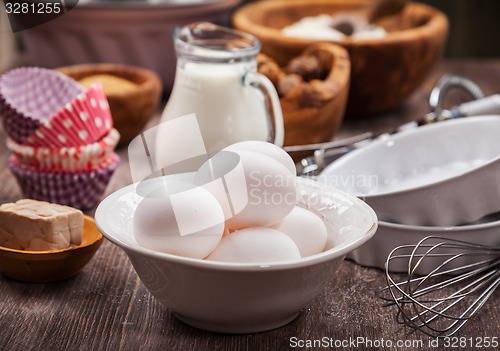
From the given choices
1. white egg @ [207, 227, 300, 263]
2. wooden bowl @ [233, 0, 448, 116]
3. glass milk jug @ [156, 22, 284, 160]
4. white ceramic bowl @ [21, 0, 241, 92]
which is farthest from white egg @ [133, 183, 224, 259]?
white ceramic bowl @ [21, 0, 241, 92]

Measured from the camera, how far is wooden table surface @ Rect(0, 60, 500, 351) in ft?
1.60

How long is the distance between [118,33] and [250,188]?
28.4 inches

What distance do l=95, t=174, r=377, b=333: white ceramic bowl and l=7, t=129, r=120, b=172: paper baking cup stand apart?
0.20 metres

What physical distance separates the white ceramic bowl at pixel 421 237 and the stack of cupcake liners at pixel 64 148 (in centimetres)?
31

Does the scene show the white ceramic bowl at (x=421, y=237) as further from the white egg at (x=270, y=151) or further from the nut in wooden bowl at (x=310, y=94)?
the nut in wooden bowl at (x=310, y=94)

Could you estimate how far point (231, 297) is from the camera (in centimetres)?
45

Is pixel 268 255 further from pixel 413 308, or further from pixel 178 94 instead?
pixel 178 94

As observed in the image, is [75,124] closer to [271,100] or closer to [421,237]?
[271,100]

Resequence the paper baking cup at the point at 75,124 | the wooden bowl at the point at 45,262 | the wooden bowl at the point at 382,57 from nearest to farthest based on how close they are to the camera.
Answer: the wooden bowl at the point at 45,262, the paper baking cup at the point at 75,124, the wooden bowl at the point at 382,57

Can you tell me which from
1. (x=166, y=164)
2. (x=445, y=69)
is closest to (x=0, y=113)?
(x=166, y=164)

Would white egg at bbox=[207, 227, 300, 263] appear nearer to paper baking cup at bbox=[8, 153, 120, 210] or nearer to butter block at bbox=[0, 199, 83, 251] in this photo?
butter block at bbox=[0, 199, 83, 251]

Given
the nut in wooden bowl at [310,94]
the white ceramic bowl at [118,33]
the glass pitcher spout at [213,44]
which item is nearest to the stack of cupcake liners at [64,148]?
the glass pitcher spout at [213,44]

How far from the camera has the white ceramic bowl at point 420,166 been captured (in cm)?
59

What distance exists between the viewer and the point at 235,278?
438mm
